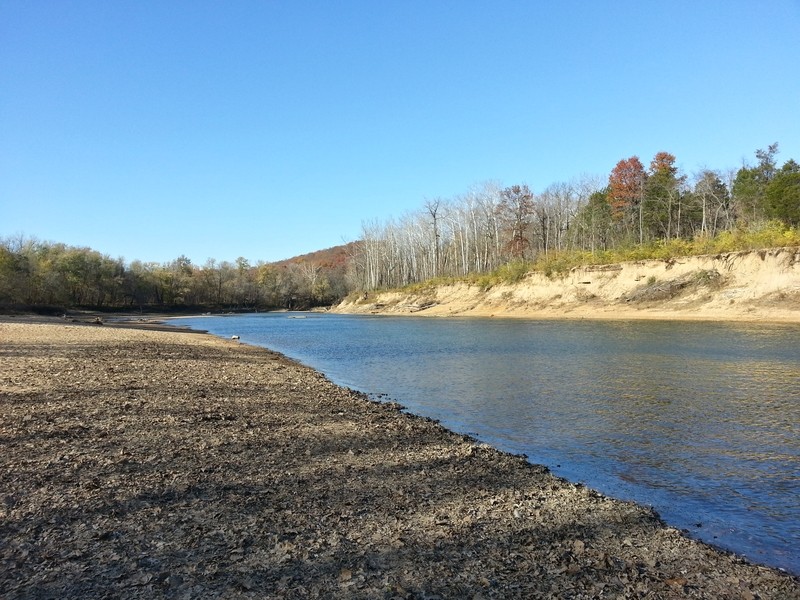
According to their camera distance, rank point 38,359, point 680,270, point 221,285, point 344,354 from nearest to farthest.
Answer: point 38,359, point 344,354, point 680,270, point 221,285

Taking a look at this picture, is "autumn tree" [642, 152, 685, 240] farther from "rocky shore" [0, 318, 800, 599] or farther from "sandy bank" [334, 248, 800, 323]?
"rocky shore" [0, 318, 800, 599]

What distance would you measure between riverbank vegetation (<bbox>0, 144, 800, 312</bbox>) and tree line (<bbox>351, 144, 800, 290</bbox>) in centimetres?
24

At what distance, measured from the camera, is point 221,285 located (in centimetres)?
13738

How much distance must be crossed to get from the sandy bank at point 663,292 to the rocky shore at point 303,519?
44.2 m

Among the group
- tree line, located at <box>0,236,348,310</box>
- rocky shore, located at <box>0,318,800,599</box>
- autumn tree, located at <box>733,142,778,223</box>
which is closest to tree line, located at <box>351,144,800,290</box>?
autumn tree, located at <box>733,142,778,223</box>

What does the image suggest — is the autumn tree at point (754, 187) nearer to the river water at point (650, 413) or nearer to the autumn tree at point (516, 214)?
the autumn tree at point (516, 214)

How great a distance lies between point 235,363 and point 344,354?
878 cm

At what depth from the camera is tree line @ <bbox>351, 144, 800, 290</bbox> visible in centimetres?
6462

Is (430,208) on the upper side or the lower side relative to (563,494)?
upper

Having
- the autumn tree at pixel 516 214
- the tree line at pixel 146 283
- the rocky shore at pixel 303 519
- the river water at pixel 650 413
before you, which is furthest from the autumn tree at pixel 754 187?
the tree line at pixel 146 283

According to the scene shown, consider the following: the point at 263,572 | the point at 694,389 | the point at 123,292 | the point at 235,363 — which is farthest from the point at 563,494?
the point at 123,292

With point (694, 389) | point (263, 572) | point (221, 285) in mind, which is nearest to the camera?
point (263, 572)

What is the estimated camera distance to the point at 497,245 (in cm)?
9006

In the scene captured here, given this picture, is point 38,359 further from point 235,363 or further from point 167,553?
point 167,553
